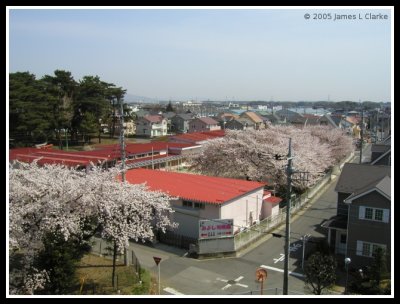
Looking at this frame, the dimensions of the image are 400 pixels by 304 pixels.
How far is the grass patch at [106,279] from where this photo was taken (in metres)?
13.8

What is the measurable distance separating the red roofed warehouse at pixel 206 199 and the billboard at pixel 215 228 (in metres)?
0.69

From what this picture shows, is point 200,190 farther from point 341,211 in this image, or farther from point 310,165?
point 310,165

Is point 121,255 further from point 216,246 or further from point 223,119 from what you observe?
point 223,119

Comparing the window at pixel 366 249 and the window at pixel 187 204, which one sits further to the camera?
the window at pixel 187 204

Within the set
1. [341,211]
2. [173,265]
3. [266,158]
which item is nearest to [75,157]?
[266,158]

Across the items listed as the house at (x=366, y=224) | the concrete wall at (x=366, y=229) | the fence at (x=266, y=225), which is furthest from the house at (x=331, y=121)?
the concrete wall at (x=366, y=229)

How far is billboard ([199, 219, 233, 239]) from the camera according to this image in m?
17.9

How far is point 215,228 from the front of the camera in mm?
18125

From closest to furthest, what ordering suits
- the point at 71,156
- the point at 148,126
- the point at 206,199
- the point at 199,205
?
1. the point at 206,199
2. the point at 199,205
3. the point at 71,156
4. the point at 148,126

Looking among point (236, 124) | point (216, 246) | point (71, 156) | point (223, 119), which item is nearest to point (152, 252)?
point (216, 246)

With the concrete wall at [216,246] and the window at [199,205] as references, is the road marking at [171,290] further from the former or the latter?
the window at [199,205]

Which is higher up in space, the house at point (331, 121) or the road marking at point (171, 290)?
the house at point (331, 121)

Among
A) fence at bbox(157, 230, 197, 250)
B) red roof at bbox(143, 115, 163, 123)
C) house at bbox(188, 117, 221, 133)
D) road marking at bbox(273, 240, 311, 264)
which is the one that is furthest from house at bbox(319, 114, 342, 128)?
fence at bbox(157, 230, 197, 250)

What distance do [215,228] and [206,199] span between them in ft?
5.22
